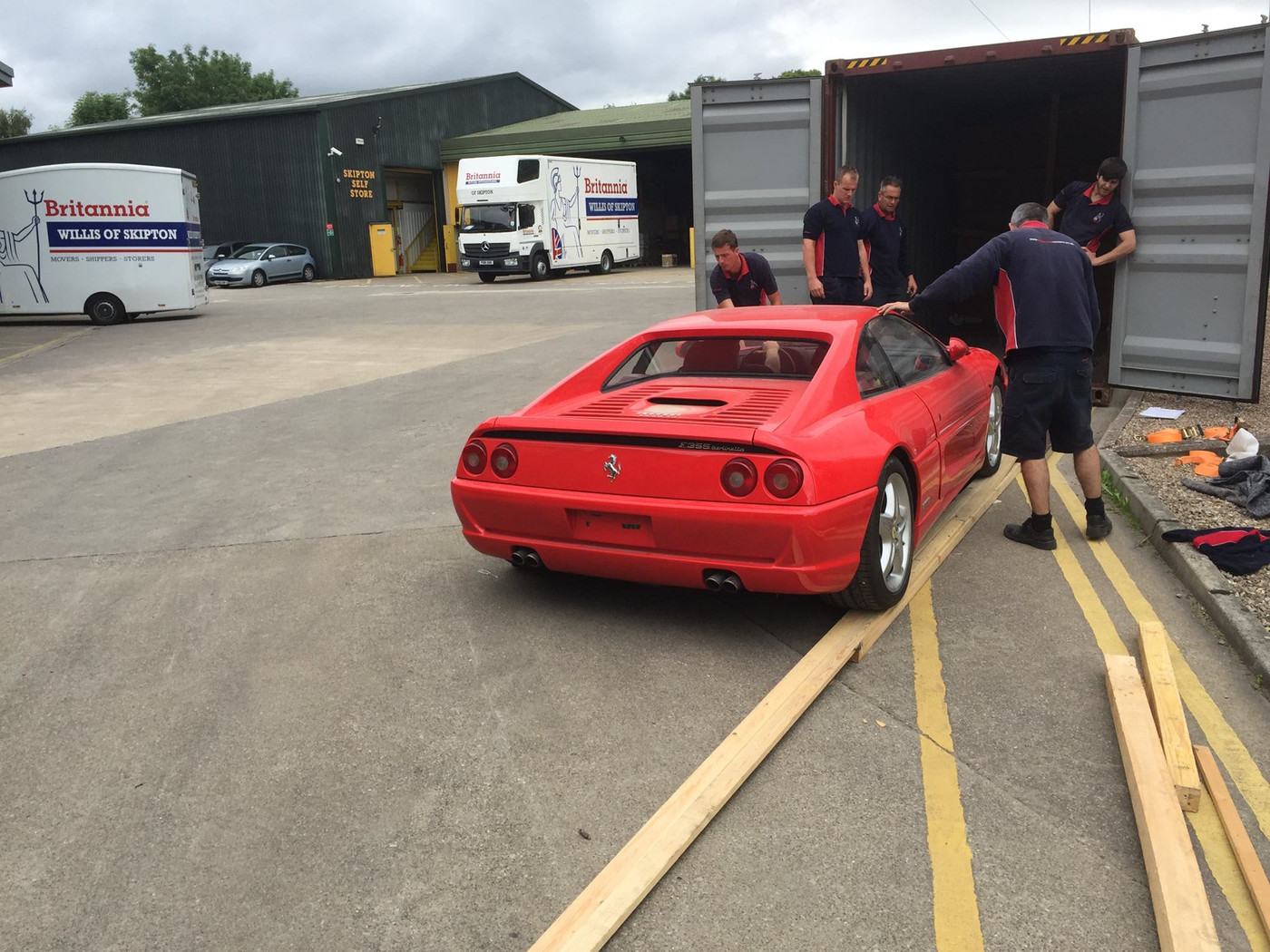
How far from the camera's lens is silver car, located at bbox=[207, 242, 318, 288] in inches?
1373

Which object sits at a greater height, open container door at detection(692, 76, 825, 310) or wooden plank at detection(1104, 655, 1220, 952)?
open container door at detection(692, 76, 825, 310)

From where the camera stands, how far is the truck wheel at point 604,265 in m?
36.1

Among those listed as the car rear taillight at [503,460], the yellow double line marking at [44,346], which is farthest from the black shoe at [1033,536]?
the yellow double line marking at [44,346]

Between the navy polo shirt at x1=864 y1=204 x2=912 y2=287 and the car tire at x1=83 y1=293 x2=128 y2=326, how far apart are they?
670 inches

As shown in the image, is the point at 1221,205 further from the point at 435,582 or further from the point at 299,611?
the point at 299,611

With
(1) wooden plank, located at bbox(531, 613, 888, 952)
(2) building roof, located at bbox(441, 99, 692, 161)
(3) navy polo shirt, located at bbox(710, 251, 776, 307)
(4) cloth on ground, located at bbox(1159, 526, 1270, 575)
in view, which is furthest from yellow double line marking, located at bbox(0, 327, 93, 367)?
(2) building roof, located at bbox(441, 99, 692, 161)

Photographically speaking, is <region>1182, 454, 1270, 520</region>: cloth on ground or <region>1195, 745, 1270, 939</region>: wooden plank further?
<region>1182, 454, 1270, 520</region>: cloth on ground

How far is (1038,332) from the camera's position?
5.67m

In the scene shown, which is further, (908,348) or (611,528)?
(908,348)

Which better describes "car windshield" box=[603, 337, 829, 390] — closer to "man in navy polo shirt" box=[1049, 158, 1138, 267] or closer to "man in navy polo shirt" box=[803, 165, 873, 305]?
"man in navy polo shirt" box=[803, 165, 873, 305]

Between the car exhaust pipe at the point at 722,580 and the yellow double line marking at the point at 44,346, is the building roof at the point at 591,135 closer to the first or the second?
the yellow double line marking at the point at 44,346

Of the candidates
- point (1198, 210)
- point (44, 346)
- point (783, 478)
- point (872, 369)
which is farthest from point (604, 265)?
point (783, 478)

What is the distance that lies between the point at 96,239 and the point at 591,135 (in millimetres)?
22358

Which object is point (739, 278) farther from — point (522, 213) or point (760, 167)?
point (522, 213)
